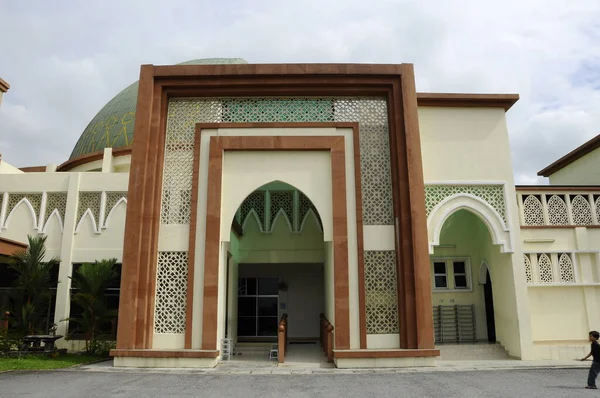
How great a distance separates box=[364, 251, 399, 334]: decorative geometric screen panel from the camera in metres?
8.98

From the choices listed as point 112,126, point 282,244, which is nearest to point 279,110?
point 282,244

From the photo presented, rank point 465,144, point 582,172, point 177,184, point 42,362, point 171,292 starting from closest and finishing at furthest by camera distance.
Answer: point 42,362
point 171,292
point 177,184
point 465,144
point 582,172

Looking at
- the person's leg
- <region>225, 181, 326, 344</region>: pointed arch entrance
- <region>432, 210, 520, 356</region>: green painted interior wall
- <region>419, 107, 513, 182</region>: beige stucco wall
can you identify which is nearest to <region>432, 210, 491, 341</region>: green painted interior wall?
<region>432, 210, 520, 356</region>: green painted interior wall

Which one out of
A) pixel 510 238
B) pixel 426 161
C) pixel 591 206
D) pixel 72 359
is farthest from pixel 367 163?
pixel 72 359

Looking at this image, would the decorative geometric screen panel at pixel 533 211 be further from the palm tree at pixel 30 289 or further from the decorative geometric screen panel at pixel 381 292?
the palm tree at pixel 30 289

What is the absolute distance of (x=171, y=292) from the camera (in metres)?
9.07

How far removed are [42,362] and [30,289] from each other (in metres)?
2.14

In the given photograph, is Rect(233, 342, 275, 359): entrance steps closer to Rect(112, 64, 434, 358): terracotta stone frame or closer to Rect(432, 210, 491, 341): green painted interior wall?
Rect(112, 64, 434, 358): terracotta stone frame

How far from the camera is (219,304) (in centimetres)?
906

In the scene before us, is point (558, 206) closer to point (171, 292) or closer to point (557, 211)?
point (557, 211)

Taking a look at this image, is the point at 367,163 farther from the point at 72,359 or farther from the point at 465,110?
the point at 72,359

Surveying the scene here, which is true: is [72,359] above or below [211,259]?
below

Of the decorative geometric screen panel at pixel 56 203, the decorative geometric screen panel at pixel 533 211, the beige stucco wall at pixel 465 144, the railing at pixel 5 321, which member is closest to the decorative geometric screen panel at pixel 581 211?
the decorative geometric screen panel at pixel 533 211

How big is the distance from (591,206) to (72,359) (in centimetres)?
1186
